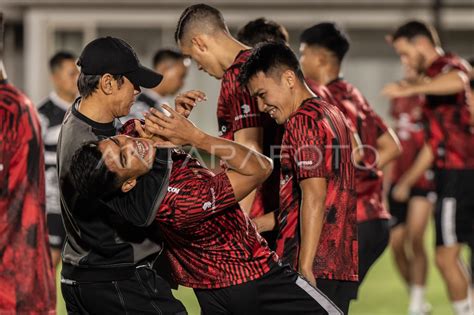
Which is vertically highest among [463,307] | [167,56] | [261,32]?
[261,32]

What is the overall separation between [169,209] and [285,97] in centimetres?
118

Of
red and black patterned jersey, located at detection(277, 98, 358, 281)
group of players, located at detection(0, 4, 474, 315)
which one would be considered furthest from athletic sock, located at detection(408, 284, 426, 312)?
red and black patterned jersey, located at detection(277, 98, 358, 281)

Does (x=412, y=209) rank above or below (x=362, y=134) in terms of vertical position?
below

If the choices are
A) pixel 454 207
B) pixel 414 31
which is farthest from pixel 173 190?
pixel 454 207

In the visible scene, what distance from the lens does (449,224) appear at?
9.18 m

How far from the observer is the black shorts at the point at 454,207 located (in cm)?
917

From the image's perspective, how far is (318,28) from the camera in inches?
297

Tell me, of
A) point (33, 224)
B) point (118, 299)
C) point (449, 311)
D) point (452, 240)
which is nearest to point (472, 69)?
point (452, 240)

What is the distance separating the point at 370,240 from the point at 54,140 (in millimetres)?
3892

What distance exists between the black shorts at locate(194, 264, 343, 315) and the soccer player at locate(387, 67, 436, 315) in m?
3.71

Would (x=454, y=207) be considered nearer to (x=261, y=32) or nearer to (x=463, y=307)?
(x=463, y=307)

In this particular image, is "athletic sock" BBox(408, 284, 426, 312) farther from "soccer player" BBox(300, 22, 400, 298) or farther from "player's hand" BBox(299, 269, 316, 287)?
"player's hand" BBox(299, 269, 316, 287)

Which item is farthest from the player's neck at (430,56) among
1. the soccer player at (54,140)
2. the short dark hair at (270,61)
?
the short dark hair at (270,61)

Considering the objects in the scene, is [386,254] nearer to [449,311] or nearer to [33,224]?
[449,311]
